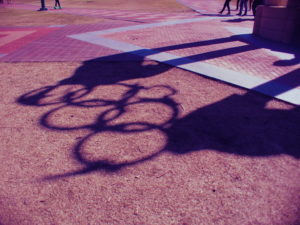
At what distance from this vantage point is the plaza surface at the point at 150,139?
2.38 meters

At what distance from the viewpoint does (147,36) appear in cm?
945

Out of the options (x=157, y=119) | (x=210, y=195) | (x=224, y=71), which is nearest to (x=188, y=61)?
(x=224, y=71)

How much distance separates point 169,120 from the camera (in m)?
3.79

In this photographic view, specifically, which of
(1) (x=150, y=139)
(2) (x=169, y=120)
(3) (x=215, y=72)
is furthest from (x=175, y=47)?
(1) (x=150, y=139)

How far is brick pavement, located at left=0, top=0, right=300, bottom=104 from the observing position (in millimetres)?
5922

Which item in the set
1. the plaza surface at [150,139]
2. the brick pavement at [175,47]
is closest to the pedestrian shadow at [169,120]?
the plaza surface at [150,139]

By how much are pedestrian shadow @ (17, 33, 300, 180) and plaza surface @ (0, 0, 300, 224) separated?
0.7 inches

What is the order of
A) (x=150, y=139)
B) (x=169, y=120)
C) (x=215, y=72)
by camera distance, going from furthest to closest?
Result: (x=215, y=72), (x=169, y=120), (x=150, y=139)

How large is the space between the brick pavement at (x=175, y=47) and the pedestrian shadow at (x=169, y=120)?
2.18 feet

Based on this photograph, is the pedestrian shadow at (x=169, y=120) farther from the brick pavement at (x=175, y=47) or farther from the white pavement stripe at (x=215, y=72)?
the brick pavement at (x=175, y=47)

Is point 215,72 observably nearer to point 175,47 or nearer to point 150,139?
point 175,47

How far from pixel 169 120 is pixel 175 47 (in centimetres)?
460

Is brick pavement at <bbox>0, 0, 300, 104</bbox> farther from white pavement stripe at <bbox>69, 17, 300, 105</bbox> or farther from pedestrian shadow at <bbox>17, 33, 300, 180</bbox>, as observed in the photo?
pedestrian shadow at <bbox>17, 33, 300, 180</bbox>

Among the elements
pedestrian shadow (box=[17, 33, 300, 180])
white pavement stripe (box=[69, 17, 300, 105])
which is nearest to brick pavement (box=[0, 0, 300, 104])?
white pavement stripe (box=[69, 17, 300, 105])
